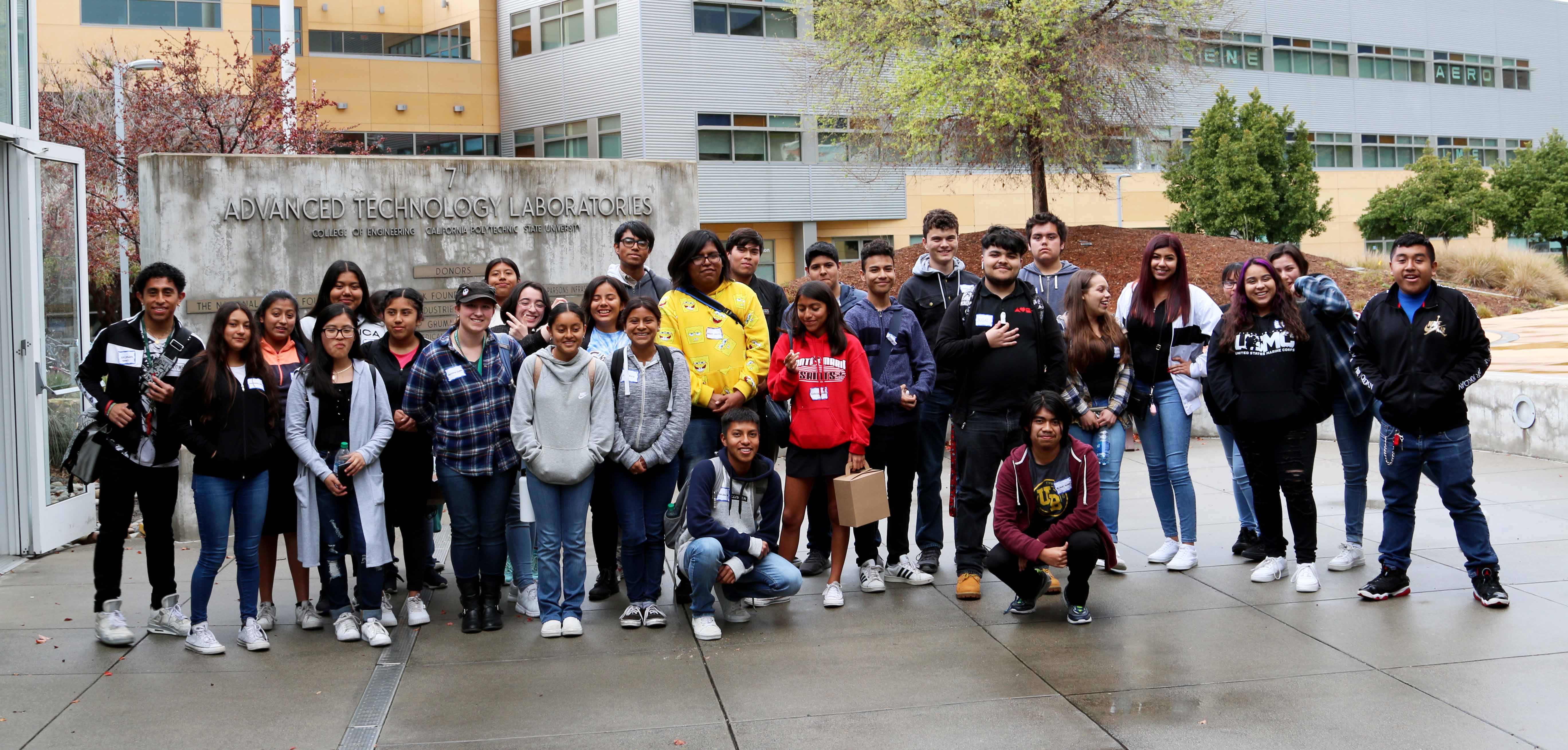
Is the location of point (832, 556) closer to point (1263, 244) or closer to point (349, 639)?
point (349, 639)

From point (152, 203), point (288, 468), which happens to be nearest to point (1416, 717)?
point (288, 468)

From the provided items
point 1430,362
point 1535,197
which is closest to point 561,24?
point 1535,197

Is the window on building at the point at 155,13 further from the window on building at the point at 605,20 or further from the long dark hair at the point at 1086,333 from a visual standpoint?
the long dark hair at the point at 1086,333

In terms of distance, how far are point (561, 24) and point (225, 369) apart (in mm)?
30239

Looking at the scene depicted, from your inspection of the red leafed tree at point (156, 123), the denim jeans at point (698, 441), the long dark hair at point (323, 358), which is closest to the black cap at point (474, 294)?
the long dark hair at point (323, 358)

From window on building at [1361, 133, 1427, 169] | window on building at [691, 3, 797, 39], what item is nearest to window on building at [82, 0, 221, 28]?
window on building at [691, 3, 797, 39]

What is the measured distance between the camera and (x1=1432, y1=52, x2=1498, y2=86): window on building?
159 ft

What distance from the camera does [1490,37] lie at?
1982 inches

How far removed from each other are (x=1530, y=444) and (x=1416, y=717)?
6.97m

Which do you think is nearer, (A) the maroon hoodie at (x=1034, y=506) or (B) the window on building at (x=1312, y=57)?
(A) the maroon hoodie at (x=1034, y=506)

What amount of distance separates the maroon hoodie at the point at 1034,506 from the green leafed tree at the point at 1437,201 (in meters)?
33.3

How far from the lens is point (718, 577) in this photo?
6148 mm

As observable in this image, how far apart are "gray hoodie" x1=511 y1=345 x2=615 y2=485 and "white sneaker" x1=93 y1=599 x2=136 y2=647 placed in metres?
2.04

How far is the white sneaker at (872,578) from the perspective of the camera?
6.86 m
